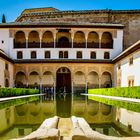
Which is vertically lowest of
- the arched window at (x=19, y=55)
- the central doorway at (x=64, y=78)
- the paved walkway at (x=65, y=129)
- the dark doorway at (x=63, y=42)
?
the paved walkway at (x=65, y=129)

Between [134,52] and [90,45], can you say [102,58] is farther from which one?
[134,52]

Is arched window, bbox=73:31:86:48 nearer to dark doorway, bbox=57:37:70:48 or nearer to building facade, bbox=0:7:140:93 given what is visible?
building facade, bbox=0:7:140:93

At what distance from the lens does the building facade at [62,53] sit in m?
35.6

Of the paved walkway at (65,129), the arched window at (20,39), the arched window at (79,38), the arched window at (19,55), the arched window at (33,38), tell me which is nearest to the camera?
the paved walkway at (65,129)

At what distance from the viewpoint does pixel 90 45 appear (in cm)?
3706

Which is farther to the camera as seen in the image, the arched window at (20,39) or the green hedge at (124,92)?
the arched window at (20,39)

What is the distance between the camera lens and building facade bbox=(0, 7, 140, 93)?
35.6 meters

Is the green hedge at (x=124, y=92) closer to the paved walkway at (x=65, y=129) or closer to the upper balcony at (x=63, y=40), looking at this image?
the upper balcony at (x=63, y=40)

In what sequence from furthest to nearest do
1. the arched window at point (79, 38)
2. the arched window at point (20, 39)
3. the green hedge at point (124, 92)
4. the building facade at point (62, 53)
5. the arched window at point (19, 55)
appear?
the arched window at point (79, 38)
the arched window at point (20, 39)
the arched window at point (19, 55)
the building facade at point (62, 53)
the green hedge at point (124, 92)

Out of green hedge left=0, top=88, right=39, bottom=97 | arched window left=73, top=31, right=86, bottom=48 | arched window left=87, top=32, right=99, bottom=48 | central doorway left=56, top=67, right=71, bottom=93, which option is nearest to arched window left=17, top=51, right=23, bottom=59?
central doorway left=56, top=67, right=71, bottom=93

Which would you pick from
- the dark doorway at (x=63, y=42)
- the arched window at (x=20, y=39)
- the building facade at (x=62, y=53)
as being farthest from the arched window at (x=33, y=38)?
the dark doorway at (x=63, y=42)

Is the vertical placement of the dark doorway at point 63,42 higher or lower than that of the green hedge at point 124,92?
higher

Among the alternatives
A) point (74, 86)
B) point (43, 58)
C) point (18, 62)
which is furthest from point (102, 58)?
point (18, 62)

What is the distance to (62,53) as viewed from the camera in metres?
36.1
